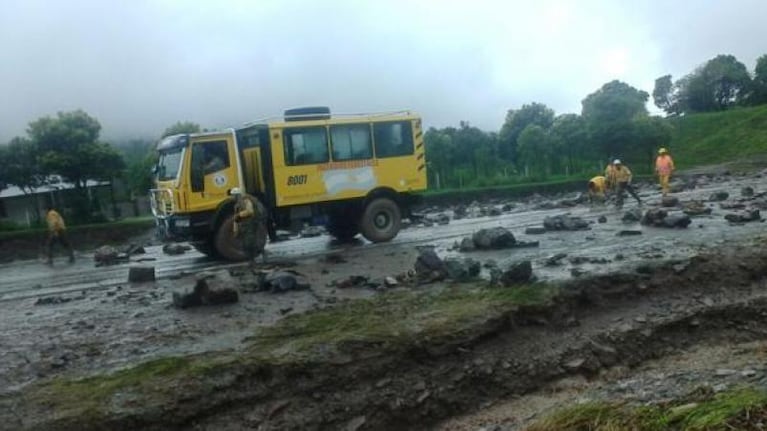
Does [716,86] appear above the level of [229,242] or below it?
above

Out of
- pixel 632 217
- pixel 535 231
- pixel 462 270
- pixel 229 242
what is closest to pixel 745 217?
pixel 632 217

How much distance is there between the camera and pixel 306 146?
15.1 meters

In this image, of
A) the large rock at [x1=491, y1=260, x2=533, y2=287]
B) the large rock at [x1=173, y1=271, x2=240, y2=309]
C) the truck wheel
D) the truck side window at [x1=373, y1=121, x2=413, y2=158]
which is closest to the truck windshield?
the truck wheel

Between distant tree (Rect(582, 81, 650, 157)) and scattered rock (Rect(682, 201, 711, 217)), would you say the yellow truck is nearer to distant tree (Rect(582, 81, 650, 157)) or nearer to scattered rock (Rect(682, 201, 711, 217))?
scattered rock (Rect(682, 201, 711, 217))

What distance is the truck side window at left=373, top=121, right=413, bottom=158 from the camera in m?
15.8

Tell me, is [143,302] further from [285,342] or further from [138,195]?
[138,195]

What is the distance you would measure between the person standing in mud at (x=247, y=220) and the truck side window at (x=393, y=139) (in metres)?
3.52

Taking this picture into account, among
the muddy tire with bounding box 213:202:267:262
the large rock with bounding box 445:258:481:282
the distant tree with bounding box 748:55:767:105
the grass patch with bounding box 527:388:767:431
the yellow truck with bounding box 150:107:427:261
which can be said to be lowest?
the grass patch with bounding box 527:388:767:431

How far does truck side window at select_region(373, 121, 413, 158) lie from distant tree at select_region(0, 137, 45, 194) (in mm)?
26971

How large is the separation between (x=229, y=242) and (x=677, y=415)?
36.9 feet

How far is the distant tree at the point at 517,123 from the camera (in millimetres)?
53312

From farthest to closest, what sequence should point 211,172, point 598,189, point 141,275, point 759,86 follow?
point 759,86
point 598,189
point 211,172
point 141,275

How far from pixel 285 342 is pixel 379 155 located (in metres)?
9.06

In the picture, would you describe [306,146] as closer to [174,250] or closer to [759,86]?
[174,250]
